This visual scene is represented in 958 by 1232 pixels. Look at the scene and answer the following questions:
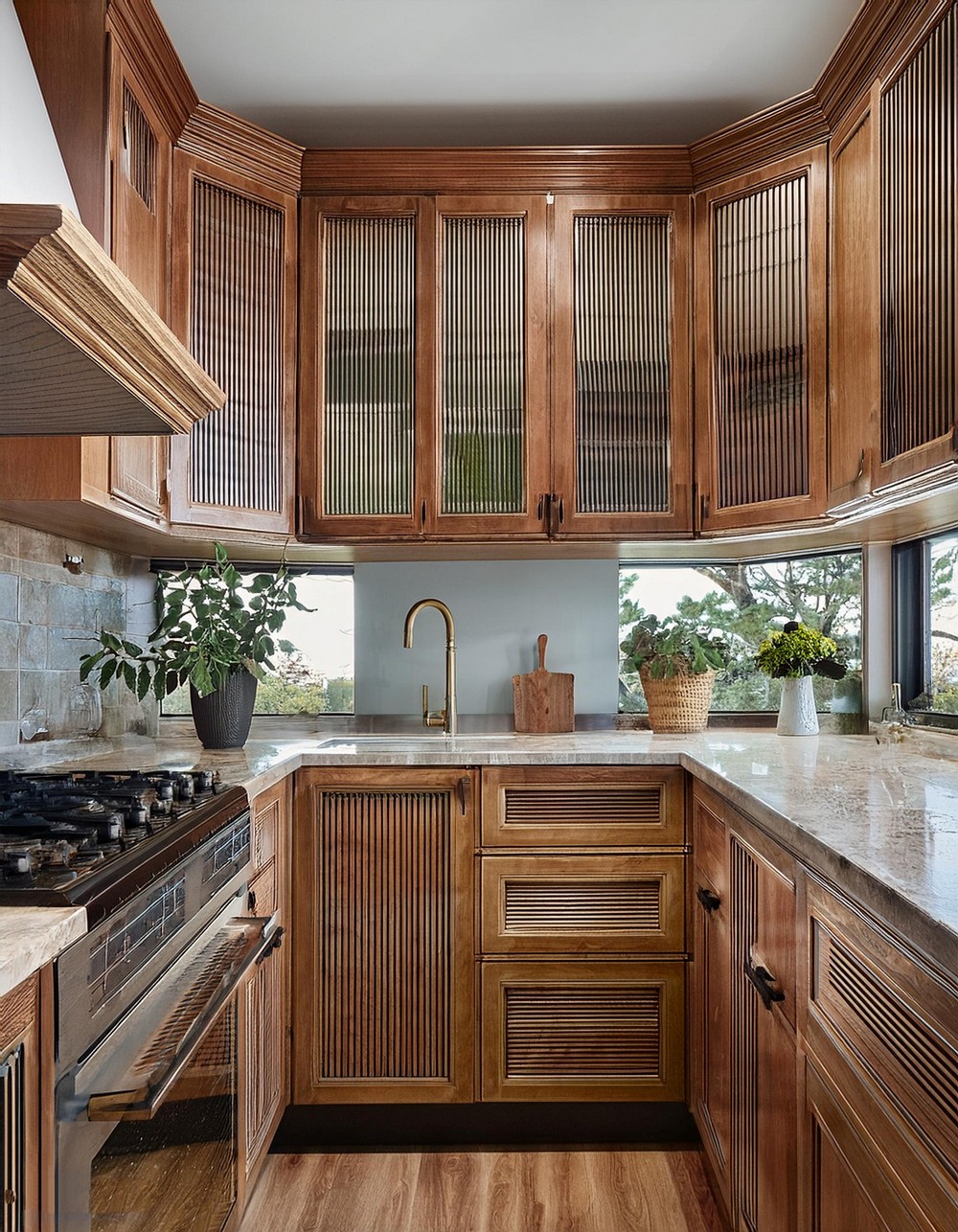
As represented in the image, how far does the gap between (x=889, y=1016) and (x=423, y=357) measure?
84.9 inches

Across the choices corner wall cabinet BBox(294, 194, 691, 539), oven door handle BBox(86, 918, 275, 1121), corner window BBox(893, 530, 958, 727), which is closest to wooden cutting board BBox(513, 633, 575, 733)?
corner wall cabinet BBox(294, 194, 691, 539)

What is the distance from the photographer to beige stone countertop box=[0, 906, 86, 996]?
851 mm

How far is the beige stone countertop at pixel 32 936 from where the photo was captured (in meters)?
0.85

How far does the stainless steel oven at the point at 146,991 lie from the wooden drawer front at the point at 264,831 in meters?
0.18

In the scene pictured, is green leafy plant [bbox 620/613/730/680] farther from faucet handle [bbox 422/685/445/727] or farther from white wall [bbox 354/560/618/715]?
faucet handle [bbox 422/685/445/727]

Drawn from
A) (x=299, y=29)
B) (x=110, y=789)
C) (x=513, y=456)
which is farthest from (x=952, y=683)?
(x=299, y=29)

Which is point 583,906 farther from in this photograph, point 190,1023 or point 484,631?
point 190,1023

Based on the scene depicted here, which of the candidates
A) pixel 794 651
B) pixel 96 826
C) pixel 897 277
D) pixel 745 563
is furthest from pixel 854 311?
pixel 96 826

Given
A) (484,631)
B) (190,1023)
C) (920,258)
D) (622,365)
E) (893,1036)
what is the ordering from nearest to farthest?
1. (893,1036)
2. (190,1023)
3. (920,258)
4. (622,365)
5. (484,631)

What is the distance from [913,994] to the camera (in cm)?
95

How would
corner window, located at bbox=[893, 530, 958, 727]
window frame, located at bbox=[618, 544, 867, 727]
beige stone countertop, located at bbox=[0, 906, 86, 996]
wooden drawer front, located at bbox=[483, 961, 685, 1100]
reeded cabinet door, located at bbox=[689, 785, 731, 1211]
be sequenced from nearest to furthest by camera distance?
1. beige stone countertop, located at bbox=[0, 906, 86, 996]
2. reeded cabinet door, located at bbox=[689, 785, 731, 1211]
3. wooden drawer front, located at bbox=[483, 961, 685, 1100]
4. corner window, located at bbox=[893, 530, 958, 727]
5. window frame, located at bbox=[618, 544, 867, 727]

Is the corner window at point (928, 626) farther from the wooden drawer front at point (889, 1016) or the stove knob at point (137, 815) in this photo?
the stove knob at point (137, 815)

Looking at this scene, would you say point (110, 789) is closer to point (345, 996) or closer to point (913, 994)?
Answer: point (345, 996)

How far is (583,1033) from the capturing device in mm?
2355
